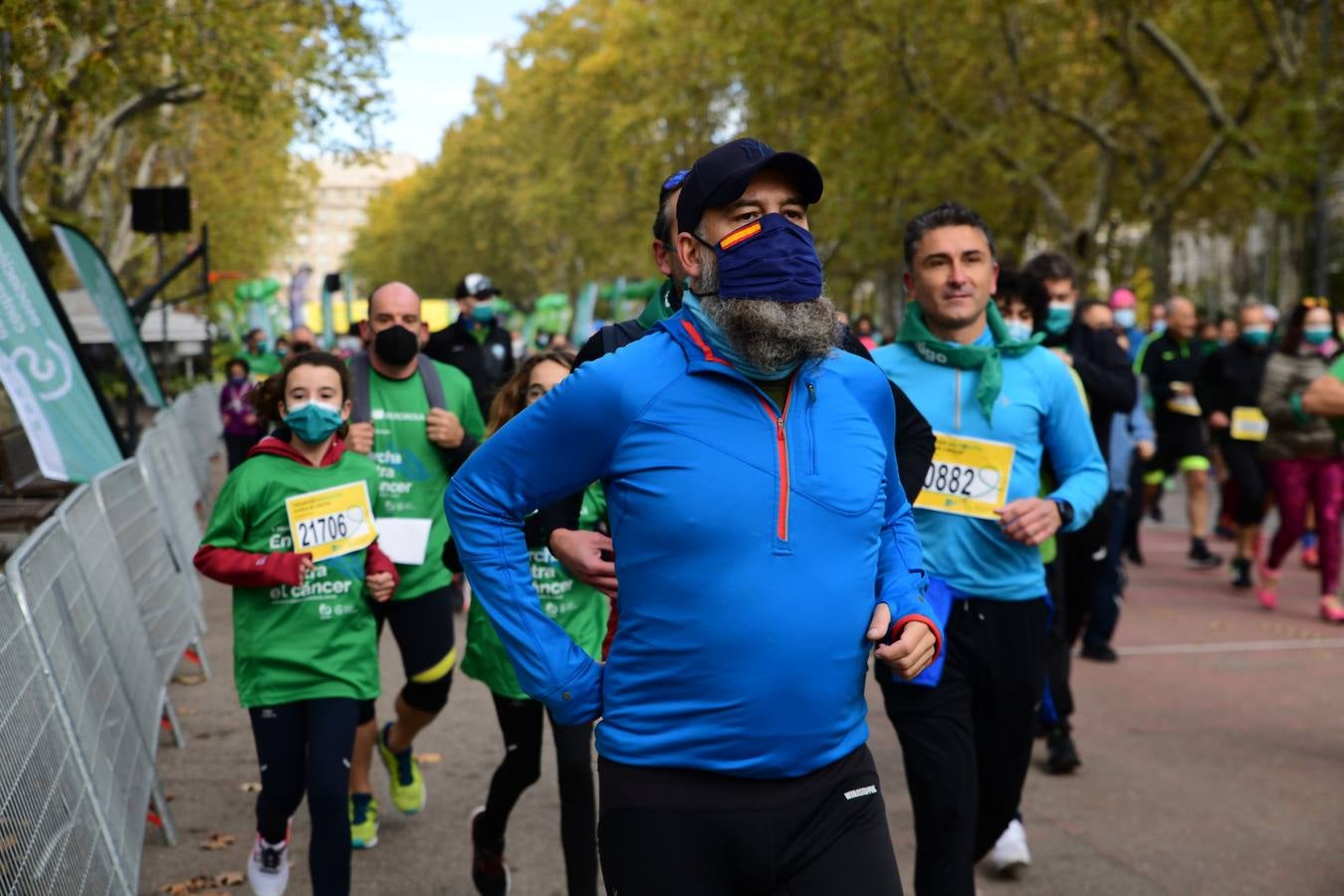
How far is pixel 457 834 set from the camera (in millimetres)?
6074

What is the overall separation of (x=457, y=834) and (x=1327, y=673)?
524 cm

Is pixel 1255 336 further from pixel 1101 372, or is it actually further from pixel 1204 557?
pixel 1101 372

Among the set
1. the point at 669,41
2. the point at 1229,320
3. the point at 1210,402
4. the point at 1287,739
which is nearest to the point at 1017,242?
the point at 669,41

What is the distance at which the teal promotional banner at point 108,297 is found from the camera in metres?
9.53

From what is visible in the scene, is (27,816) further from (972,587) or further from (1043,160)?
(1043,160)

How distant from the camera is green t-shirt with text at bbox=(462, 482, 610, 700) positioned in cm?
501

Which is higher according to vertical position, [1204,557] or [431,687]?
[431,687]

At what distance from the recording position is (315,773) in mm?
4680

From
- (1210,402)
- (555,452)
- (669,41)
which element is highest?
(669,41)

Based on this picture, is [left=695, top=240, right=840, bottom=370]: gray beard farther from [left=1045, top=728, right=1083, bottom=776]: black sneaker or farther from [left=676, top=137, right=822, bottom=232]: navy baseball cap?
[left=1045, top=728, right=1083, bottom=776]: black sneaker

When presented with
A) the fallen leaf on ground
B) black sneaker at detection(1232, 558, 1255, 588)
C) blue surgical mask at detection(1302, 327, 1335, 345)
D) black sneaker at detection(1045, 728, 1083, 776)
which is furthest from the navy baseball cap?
black sneaker at detection(1232, 558, 1255, 588)

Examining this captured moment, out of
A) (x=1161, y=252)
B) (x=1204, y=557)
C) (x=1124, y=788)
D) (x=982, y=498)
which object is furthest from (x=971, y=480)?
(x=1161, y=252)

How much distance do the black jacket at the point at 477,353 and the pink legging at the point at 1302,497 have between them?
17.6ft

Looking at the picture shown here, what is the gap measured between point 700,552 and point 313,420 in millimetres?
2631
